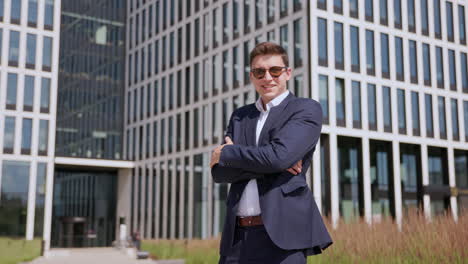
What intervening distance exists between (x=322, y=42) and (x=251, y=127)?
28.1 meters

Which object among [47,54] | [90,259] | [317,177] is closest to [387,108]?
[317,177]

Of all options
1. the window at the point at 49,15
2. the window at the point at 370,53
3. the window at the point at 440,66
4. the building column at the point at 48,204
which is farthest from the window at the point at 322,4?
the building column at the point at 48,204

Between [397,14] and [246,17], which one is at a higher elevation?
[246,17]

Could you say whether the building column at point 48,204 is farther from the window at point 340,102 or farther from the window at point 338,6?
the window at point 338,6

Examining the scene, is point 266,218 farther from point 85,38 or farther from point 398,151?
point 85,38

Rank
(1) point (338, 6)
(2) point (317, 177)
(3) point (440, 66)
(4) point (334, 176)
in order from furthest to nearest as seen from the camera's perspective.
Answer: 1. (3) point (440, 66)
2. (1) point (338, 6)
3. (4) point (334, 176)
4. (2) point (317, 177)

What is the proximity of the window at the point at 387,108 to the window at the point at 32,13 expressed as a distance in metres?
24.5

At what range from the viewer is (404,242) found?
378 inches

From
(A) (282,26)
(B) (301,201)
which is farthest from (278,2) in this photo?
(B) (301,201)

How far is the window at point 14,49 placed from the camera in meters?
39.8

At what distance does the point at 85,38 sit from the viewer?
4969cm

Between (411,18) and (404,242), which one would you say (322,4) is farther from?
(404,242)

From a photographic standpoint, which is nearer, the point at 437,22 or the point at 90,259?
the point at 90,259

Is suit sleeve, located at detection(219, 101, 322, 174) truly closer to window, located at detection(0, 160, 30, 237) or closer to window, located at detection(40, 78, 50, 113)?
window, located at detection(0, 160, 30, 237)
